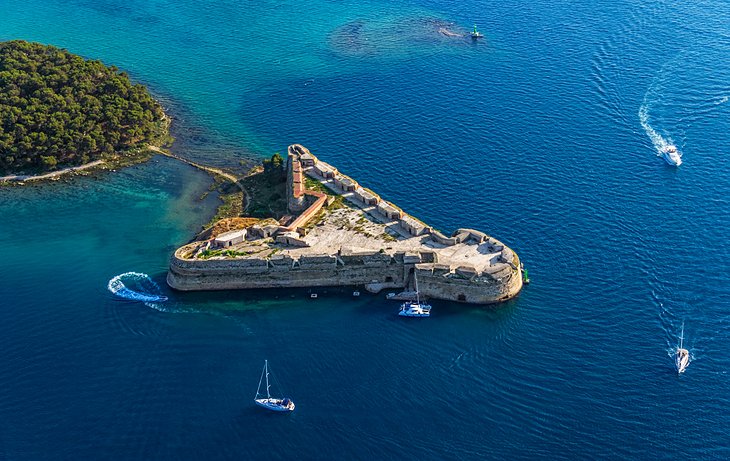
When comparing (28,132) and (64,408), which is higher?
(28,132)

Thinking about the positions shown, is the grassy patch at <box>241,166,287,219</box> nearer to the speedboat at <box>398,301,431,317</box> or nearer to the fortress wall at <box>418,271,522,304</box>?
the fortress wall at <box>418,271,522,304</box>

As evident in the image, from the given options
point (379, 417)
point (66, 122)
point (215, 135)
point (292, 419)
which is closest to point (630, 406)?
point (379, 417)

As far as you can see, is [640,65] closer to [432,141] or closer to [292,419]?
[432,141]

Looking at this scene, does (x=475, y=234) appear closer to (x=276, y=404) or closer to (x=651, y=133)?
(x=276, y=404)

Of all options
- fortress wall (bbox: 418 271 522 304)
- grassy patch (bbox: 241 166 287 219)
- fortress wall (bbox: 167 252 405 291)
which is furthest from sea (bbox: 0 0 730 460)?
grassy patch (bbox: 241 166 287 219)

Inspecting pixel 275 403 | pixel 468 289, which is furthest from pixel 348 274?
pixel 275 403
